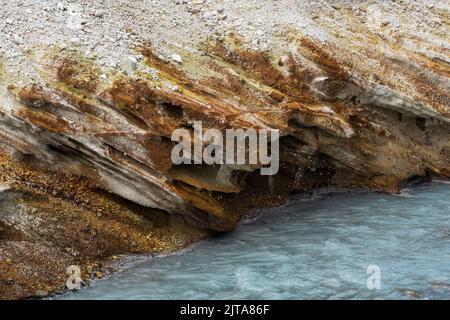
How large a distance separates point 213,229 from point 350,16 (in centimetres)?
1089

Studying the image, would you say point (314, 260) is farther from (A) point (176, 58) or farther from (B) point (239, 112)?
(A) point (176, 58)

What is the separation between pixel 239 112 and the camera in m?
18.4

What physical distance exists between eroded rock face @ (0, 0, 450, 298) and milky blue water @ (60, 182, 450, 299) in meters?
1.39

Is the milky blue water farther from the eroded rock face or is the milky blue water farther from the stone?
the stone

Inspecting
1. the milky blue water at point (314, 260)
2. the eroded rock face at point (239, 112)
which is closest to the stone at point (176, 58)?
the eroded rock face at point (239, 112)

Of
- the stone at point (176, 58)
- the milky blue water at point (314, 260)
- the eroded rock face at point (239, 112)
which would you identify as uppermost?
the stone at point (176, 58)

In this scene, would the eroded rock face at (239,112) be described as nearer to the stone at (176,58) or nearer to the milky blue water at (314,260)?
the stone at (176,58)

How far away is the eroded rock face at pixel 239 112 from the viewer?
16.8 meters

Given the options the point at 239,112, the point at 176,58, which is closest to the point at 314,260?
the point at 239,112

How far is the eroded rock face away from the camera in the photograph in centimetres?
1678

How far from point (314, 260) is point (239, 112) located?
15.8ft

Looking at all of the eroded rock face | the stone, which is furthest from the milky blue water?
the stone

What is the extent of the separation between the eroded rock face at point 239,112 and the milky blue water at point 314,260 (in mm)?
1387
